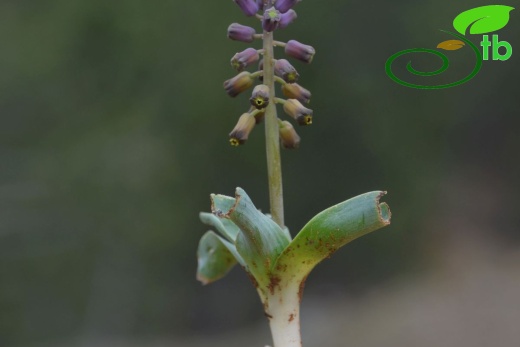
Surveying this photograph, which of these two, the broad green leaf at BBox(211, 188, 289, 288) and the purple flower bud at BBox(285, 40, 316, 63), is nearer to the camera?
the broad green leaf at BBox(211, 188, 289, 288)

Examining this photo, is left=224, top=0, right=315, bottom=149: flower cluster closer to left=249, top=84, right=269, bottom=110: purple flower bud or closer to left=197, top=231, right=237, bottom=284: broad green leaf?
left=249, top=84, right=269, bottom=110: purple flower bud

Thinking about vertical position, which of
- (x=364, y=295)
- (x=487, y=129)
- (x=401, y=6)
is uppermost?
(x=401, y=6)

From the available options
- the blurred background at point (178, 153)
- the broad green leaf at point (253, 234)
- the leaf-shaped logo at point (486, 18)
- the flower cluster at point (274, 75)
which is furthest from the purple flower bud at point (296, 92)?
the blurred background at point (178, 153)

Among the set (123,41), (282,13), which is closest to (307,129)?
(123,41)

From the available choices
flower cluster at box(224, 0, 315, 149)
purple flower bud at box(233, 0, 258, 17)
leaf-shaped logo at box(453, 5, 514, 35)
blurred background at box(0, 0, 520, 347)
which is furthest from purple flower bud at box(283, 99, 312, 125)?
blurred background at box(0, 0, 520, 347)

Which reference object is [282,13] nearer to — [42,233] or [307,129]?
[307,129]

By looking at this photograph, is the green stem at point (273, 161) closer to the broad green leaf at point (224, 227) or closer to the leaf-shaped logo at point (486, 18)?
the broad green leaf at point (224, 227)

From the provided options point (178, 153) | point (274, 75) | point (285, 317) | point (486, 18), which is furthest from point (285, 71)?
point (178, 153)

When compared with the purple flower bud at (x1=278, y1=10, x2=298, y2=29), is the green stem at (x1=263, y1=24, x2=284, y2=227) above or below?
below
